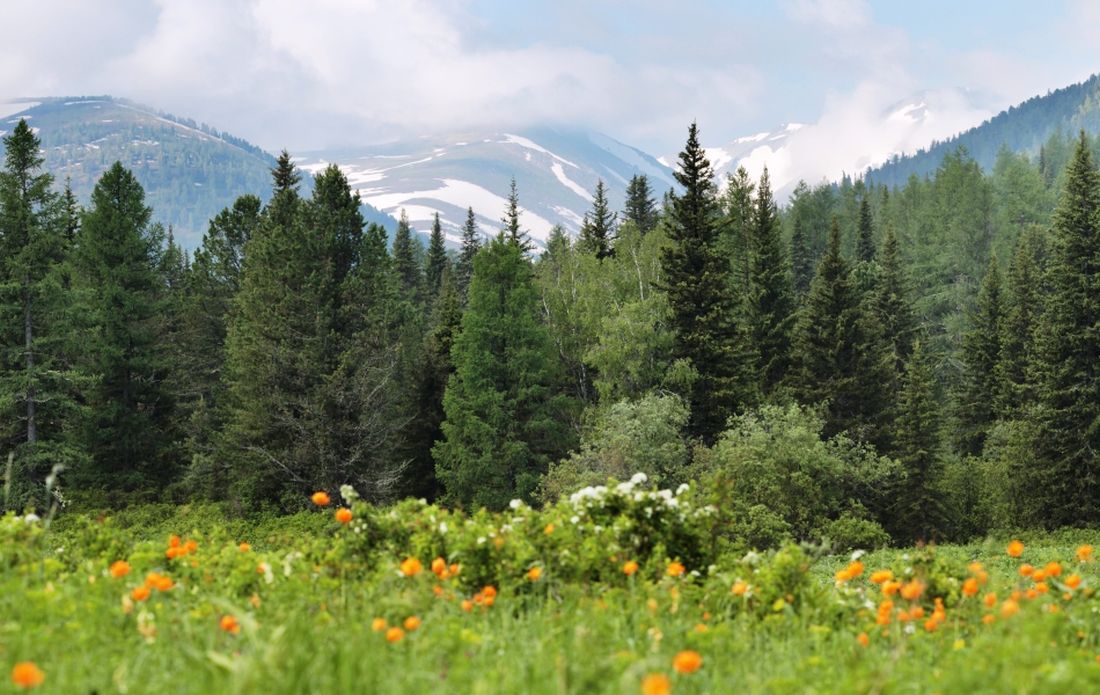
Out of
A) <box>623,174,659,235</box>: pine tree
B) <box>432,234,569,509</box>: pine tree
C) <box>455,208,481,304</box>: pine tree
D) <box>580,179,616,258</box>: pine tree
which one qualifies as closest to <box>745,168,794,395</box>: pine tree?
<box>432,234,569,509</box>: pine tree

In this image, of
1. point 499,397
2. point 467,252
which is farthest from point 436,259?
point 499,397

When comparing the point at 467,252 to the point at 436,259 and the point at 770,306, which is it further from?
the point at 770,306

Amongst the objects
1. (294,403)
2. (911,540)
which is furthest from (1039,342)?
(294,403)

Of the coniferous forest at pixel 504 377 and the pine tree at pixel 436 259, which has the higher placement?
the pine tree at pixel 436 259

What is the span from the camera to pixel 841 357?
33312mm

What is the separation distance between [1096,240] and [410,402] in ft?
90.9

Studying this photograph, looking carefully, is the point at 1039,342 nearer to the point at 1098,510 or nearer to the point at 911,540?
the point at 1098,510

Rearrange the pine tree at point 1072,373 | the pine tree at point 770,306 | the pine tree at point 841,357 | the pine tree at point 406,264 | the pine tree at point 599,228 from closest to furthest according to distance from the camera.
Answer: the pine tree at point 1072,373, the pine tree at point 841,357, the pine tree at point 770,306, the pine tree at point 599,228, the pine tree at point 406,264

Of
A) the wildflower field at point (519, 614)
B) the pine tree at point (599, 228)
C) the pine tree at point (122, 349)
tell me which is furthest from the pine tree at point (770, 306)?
the wildflower field at point (519, 614)

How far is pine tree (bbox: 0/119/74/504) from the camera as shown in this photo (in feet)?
86.1

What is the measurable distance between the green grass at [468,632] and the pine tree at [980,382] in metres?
42.3

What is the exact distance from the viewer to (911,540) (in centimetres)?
2975

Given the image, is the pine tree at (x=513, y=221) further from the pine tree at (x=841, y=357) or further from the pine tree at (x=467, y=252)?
the pine tree at (x=467, y=252)

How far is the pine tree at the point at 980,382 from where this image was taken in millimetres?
42594
